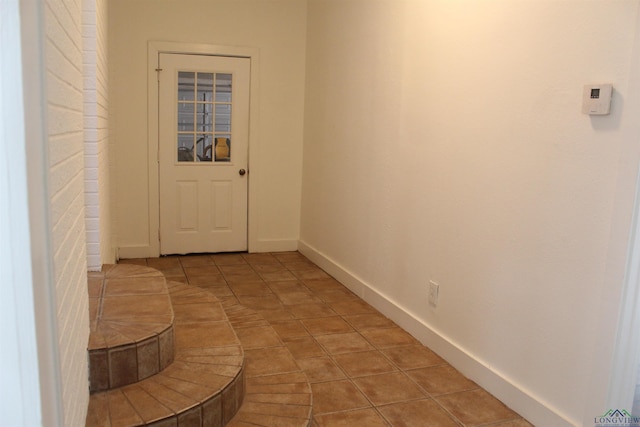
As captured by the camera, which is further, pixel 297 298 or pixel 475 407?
pixel 297 298

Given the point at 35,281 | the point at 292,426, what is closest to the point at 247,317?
the point at 292,426

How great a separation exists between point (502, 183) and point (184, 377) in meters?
1.73

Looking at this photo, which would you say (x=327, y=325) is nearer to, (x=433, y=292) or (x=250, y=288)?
(x=433, y=292)

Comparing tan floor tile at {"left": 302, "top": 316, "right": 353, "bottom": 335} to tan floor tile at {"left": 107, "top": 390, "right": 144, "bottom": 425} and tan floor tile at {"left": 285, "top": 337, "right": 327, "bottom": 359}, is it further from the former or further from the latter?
tan floor tile at {"left": 107, "top": 390, "right": 144, "bottom": 425}

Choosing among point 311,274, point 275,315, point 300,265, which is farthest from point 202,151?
point 275,315

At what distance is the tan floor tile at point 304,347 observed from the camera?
3103 mm

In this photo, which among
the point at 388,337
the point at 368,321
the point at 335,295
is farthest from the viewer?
the point at 335,295

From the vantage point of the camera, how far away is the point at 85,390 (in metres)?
1.82

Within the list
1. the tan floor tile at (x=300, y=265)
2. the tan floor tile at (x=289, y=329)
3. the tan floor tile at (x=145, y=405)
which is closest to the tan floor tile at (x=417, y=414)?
the tan floor tile at (x=289, y=329)

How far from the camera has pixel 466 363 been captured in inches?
114

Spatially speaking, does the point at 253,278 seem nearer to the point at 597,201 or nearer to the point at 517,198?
the point at 517,198

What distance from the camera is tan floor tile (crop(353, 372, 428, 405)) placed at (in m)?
2.65

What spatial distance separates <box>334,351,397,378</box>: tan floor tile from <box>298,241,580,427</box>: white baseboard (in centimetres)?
35

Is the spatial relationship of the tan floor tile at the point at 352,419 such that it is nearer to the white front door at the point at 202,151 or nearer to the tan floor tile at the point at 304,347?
the tan floor tile at the point at 304,347
